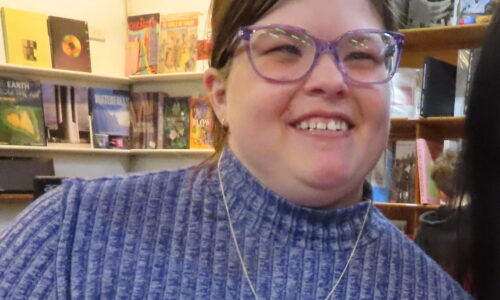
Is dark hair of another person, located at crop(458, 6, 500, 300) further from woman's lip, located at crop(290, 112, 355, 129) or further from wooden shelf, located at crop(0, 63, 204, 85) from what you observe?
wooden shelf, located at crop(0, 63, 204, 85)

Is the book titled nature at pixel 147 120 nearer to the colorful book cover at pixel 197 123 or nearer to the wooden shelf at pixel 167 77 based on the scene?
the wooden shelf at pixel 167 77

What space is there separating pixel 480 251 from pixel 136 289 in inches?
25.3

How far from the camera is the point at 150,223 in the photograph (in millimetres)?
854

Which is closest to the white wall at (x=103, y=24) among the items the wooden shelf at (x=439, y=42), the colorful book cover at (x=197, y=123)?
the colorful book cover at (x=197, y=123)

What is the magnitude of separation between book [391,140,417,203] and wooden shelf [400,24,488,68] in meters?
0.46

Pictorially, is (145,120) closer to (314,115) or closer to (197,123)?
(197,123)

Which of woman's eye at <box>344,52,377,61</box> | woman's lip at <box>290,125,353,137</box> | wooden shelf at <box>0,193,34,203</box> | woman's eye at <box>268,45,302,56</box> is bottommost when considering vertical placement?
wooden shelf at <box>0,193,34,203</box>

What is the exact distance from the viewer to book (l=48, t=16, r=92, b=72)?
131 inches

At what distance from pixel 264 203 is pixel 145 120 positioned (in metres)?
2.88

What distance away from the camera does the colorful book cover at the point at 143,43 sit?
361cm

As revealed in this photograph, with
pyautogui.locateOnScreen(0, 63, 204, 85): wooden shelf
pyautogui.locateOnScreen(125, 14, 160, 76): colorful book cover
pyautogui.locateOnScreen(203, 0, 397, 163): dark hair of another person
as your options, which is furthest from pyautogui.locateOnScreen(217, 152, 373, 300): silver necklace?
pyautogui.locateOnScreen(125, 14, 160, 76): colorful book cover

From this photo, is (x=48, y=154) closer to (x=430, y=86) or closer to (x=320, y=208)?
(x=430, y=86)

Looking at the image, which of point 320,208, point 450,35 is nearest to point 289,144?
point 320,208

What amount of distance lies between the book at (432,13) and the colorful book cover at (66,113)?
1947mm
